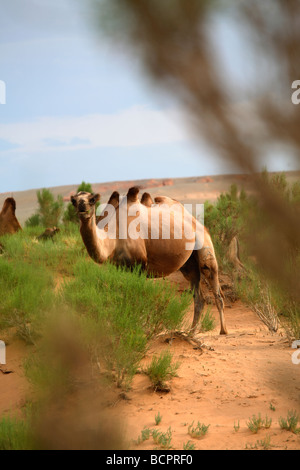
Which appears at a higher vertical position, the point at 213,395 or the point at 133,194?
the point at 133,194

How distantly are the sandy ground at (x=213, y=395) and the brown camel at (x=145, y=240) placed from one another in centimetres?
92

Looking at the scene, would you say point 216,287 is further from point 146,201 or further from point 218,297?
point 146,201

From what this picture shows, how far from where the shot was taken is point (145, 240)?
8.05 metres

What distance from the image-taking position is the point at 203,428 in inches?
187

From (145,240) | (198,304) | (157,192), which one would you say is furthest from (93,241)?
(157,192)

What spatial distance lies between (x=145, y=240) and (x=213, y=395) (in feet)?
9.81

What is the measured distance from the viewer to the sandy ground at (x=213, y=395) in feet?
15.5

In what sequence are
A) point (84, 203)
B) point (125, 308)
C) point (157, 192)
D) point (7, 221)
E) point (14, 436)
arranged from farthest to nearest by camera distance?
1. point (157, 192)
2. point (7, 221)
3. point (84, 203)
4. point (125, 308)
5. point (14, 436)

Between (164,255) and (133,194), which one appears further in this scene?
(164,255)

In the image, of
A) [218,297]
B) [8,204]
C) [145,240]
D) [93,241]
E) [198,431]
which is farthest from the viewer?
[8,204]

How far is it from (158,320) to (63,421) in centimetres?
298

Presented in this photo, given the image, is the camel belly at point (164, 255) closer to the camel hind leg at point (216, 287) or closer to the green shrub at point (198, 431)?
the camel hind leg at point (216, 287)

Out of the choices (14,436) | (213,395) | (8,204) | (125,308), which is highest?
(8,204)
